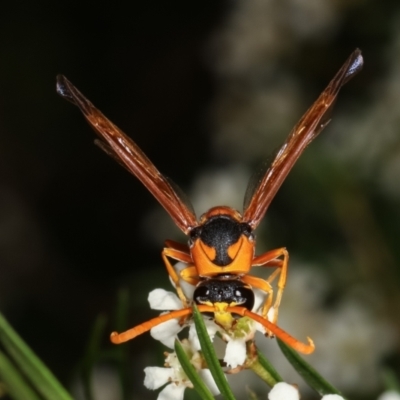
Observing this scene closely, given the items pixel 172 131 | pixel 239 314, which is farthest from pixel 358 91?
pixel 239 314

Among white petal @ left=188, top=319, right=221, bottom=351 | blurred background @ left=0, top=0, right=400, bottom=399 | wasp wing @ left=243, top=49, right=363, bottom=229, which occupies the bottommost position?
white petal @ left=188, top=319, right=221, bottom=351

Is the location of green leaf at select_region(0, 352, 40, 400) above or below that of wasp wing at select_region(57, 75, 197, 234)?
below

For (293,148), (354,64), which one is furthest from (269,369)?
(354,64)

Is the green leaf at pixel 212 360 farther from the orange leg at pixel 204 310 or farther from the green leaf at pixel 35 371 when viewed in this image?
the green leaf at pixel 35 371

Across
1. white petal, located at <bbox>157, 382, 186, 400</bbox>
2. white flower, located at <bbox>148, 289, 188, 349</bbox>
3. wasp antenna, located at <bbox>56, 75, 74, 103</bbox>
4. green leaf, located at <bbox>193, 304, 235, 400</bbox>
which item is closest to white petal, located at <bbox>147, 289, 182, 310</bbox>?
white flower, located at <bbox>148, 289, 188, 349</bbox>

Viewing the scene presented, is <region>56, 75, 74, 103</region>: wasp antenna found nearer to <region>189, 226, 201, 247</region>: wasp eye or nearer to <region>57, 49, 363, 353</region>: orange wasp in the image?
<region>57, 49, 363, 353</region>: orange wasp

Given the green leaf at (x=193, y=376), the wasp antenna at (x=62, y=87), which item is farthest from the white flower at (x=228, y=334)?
the wasp antenna at (x=62, y=87)
